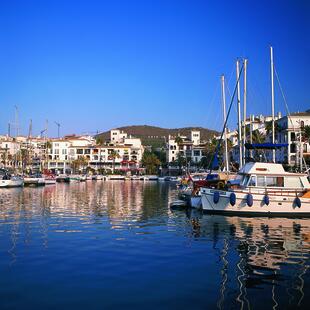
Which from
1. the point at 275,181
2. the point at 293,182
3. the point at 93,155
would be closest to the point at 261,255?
the point at 275,181

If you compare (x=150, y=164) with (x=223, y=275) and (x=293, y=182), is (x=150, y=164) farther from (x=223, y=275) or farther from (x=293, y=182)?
(x=223, y=275)

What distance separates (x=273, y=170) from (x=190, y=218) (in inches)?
307

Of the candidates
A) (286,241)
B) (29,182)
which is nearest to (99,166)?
(29,182)

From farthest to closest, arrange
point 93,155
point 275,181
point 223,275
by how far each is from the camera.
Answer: point 93,155, point 275,181, point 223,275

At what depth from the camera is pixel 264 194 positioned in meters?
31.9

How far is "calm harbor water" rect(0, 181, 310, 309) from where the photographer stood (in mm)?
12078

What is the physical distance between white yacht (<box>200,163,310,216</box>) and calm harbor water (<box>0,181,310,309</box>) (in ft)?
11.2

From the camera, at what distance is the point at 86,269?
1545 centimetres

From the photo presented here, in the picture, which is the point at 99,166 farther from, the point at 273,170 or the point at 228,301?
the point at 228,301

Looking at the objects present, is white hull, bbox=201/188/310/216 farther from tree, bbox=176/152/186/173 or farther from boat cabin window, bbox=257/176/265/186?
tree, bbox=176/152/186/173

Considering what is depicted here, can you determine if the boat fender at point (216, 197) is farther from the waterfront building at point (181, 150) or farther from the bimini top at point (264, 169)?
the waterfront building at point (181, 150)

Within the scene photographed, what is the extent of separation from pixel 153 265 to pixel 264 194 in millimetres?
→ 17930

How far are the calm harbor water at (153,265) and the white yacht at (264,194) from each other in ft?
11.2

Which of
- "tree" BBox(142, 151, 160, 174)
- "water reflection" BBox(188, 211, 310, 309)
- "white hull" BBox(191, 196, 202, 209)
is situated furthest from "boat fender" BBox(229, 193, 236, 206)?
"tree" BBox(142, 151, 160, 174)
